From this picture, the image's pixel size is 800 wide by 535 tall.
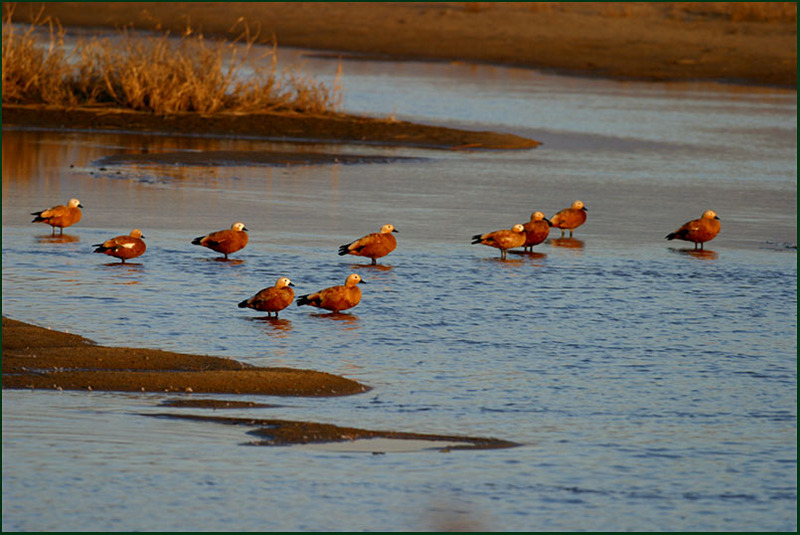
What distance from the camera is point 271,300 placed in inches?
495

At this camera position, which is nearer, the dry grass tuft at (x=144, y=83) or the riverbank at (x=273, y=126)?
the riverbank at (x=273, y=126)

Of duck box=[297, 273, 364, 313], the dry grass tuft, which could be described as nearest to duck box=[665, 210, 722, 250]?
duck box=[297, 273, 364, 313]

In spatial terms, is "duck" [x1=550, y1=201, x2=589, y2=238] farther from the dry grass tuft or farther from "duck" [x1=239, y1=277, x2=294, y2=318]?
the dry grass tuft

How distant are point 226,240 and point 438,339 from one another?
403 cm

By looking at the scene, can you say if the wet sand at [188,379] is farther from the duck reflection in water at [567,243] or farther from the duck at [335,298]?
the duck reflection in water at [567,243]

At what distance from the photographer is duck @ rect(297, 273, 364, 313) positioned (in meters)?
12.8

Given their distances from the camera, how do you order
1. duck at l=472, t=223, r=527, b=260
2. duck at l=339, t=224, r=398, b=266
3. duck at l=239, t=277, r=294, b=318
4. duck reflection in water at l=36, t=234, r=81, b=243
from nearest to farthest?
duck at l=239, t=277, r=294, b=318, duck at l=339, t=224, r=398, b=266, duck at l=472, t=223, r=527, b=260, duck reflection in water at l=36, t=234, r=81, b=243

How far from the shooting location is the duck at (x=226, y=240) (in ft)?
50.2

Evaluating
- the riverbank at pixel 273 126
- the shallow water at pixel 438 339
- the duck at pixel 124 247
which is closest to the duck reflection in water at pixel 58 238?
the shallow water at pixel 438 339

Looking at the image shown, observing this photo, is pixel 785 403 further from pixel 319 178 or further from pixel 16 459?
pixel 319 178

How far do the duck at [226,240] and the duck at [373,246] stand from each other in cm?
105

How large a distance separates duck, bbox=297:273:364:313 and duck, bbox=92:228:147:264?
2.67 meters

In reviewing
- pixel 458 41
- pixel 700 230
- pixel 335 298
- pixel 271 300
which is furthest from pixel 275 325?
pixel 458 41

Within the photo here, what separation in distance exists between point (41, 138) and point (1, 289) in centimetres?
1399
